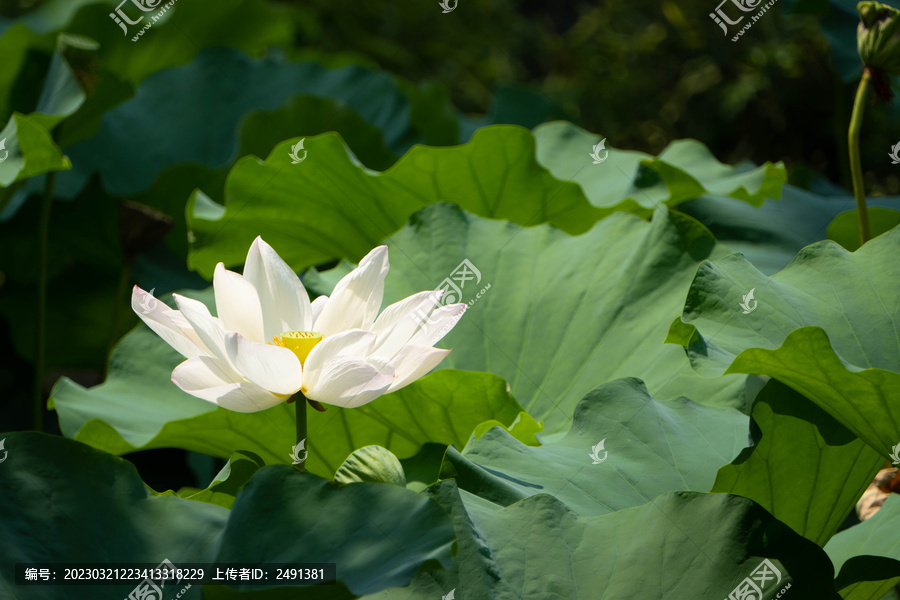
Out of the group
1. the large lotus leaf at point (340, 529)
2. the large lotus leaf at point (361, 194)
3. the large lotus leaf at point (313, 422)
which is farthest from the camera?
the large lotus leaf at point (361, 194)

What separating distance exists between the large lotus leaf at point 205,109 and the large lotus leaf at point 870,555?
1498mm

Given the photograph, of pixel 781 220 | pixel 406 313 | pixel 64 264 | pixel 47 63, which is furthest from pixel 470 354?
pixel 47 63

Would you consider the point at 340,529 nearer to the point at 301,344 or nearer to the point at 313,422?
the point at 301,344

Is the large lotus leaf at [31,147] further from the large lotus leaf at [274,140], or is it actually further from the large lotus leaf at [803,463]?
the large lotus leaf at [803,463]

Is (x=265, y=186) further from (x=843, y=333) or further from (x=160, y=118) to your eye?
(x=843, y=333)

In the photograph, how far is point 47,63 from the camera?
6.11ft

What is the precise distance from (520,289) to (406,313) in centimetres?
45

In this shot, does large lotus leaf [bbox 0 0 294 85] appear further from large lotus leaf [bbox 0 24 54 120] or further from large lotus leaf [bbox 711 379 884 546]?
large lotus leaf [bbox 711 379 884 546]

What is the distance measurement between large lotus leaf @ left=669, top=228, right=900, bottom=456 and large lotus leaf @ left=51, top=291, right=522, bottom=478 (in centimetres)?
26

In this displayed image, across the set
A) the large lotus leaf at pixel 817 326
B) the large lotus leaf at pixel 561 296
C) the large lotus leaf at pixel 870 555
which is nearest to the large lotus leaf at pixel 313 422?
the large lotus leaf at pixel 561 296

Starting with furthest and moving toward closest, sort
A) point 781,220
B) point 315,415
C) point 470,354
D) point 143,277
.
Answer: point 143,277 → point 781,220 → point 470,354 → point 315,415

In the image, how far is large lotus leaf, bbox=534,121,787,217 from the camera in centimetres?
136

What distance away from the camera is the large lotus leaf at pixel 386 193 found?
1344 mm

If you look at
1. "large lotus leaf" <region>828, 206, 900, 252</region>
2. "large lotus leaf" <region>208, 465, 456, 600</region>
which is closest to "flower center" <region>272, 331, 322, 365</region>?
"large lotus leaf" <region>208, 465, 456, 600</region>
